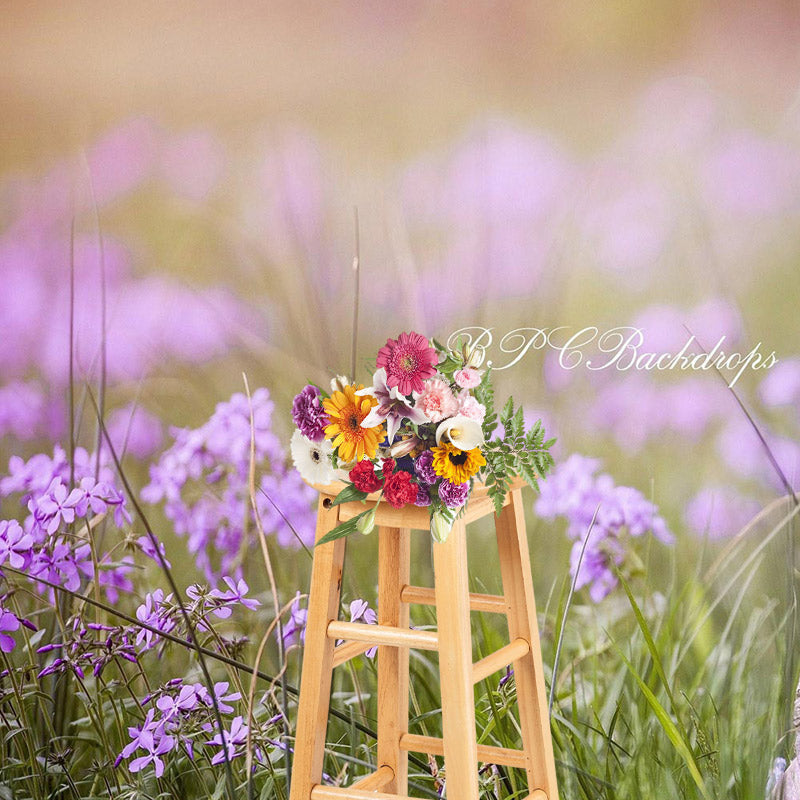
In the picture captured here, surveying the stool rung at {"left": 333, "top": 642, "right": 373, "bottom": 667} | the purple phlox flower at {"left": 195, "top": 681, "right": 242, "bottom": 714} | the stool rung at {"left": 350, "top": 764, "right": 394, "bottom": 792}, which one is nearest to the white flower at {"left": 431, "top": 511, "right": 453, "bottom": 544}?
the stool rung at {"left": 333, "top": 642, "right": 373, "bottom": 667}

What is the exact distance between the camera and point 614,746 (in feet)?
7.09

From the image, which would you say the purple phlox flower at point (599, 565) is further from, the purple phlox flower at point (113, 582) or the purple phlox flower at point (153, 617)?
the purple phlox flower at point (113, 582)

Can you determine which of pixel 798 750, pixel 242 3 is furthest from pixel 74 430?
pixel 798 750

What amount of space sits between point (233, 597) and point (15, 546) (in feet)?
1.89

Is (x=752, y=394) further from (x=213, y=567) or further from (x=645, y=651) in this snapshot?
(x=213, y=567)

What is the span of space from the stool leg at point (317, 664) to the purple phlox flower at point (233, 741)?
50 centimetres

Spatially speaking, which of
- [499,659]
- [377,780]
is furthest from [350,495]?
[377,780]

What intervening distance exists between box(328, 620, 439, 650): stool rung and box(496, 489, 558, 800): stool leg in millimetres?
204

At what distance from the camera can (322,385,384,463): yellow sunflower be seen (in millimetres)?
1498

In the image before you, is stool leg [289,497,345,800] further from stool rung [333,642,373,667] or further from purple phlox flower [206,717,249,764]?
purple phlox flower [206,717,249,764]

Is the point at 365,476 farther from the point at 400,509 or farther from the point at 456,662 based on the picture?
the point at 456,662

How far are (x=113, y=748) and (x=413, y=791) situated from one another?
0.70m

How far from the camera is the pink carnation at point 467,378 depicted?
148cm

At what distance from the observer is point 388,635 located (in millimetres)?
1535
